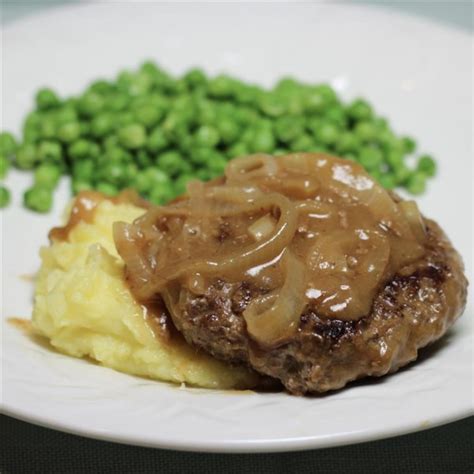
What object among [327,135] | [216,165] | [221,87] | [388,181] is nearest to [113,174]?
[216,165]

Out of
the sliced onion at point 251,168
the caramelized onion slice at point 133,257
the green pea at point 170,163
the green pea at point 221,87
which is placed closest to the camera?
the caramelized onion slice at point 133,257

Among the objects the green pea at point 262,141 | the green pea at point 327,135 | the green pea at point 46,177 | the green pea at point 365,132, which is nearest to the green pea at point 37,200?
the green pea at point 46,177

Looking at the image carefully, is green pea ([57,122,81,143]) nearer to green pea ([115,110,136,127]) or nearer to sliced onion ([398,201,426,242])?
green pea ([115,110,136,127])

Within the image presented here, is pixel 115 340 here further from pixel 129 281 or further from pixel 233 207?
pixel 233 207

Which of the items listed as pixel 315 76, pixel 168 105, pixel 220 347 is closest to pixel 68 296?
pixel 220 347

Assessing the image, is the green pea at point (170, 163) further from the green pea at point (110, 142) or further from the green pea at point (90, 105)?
the green pea at point (90, 105)

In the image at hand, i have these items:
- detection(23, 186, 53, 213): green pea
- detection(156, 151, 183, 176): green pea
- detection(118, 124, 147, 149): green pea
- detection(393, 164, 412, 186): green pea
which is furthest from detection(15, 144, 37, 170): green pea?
detection(393, 164, 412, 186): green pea
